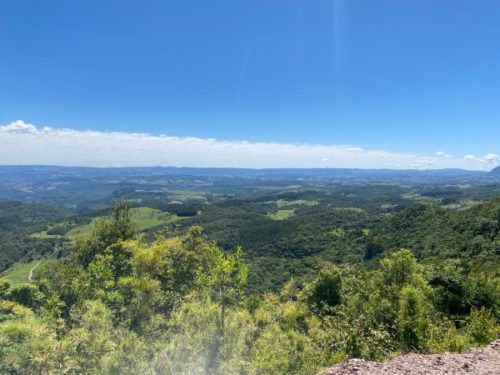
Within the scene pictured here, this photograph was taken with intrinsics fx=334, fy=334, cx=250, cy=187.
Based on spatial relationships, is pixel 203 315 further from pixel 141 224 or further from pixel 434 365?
pixel 141 224

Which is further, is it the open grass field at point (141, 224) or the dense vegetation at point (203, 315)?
the open grass field at point (141, 224)

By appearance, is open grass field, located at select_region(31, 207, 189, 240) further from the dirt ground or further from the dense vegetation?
the dirt ground

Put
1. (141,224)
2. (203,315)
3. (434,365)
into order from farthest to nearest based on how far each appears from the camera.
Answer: (141,224), (203,315), (434,365)

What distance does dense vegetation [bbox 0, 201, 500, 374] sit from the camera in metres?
13.2

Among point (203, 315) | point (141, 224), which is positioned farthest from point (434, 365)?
point (141, 224)

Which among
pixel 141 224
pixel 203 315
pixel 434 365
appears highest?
pixel 434 365

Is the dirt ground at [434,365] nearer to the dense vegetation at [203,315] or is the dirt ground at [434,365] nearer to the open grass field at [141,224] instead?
the dense vegetation at [203,315]

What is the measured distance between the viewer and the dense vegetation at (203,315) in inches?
519

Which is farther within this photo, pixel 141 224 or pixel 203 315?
pixel 141 224

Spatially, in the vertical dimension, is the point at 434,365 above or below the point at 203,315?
above

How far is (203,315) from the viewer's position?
15719 mm

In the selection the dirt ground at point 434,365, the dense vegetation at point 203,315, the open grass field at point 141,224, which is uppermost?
the dirt ground at point 434,365

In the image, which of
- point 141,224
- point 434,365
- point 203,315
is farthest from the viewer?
point 141,224

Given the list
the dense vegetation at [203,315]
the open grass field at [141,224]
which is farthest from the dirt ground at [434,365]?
the open grass field at [141,224]
